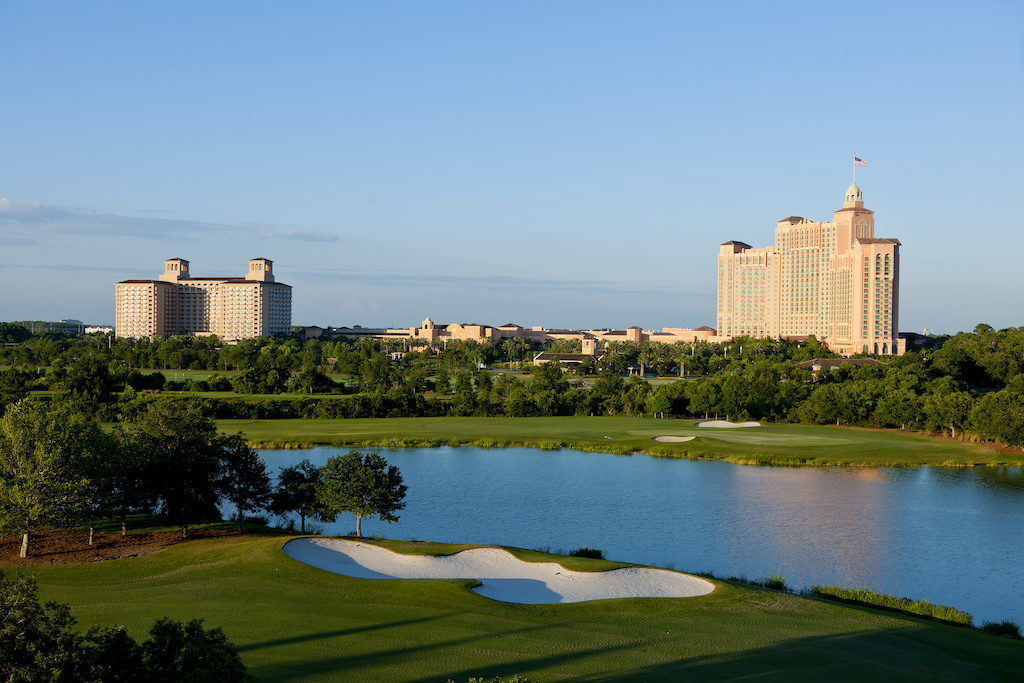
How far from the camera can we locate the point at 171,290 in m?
189

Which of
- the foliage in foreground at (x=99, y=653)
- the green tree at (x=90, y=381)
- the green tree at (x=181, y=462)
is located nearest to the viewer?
the foliage in foreground at (x=99, y=653)

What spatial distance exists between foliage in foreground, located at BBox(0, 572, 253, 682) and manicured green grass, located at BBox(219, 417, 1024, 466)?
133 ft

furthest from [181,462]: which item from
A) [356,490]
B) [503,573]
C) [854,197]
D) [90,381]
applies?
[854,197]

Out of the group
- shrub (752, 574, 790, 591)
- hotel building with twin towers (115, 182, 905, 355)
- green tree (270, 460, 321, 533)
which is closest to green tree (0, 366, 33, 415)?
green tree (270, 460, 321, 533)

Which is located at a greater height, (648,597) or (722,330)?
(722,330)

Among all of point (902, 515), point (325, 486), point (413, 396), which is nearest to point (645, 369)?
point (413, 396)

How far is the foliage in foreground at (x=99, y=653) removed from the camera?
1055cm

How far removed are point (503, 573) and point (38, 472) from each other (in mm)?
13848

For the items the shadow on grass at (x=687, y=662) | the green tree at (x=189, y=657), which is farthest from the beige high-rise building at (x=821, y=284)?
the green tree at (x=189, y=657)

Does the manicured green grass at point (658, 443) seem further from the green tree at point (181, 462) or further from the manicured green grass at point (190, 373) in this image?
the manicured green grass at point (190, 373)

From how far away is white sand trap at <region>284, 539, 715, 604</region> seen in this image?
21.7 metres

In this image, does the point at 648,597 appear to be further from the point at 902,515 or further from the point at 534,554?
the point at 902,515

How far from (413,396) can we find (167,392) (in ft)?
73.9

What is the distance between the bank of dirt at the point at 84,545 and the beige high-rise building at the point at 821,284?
121219 mm
